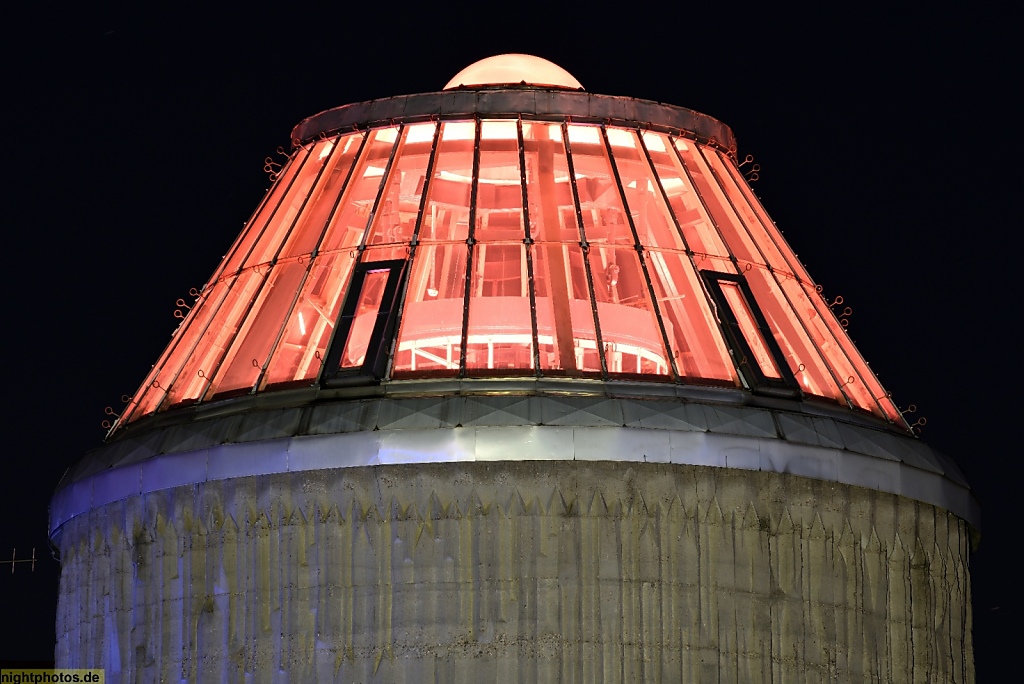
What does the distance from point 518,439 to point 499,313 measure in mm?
3054

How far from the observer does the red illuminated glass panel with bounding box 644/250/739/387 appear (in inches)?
1554

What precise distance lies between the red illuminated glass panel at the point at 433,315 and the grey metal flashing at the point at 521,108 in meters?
3.20

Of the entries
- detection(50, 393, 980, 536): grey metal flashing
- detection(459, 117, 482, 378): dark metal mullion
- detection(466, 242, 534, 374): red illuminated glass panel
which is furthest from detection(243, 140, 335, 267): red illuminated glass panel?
detection(50, 393, 980, 536): grey metal flashing

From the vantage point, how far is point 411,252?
40844mm

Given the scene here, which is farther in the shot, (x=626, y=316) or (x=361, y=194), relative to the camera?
(x=361, y=194)

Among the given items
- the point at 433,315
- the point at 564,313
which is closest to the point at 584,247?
the point at 564,313

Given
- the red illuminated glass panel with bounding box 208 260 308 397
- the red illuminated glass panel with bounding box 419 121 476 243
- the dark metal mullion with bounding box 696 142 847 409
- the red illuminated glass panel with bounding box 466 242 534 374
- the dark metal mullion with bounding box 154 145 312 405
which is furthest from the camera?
the dark metal mullion with bounding box 154 145 312 405

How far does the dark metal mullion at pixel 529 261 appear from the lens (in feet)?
128

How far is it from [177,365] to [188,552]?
413 cm

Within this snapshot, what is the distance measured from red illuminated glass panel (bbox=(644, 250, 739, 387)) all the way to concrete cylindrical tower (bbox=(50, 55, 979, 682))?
55 millimetres

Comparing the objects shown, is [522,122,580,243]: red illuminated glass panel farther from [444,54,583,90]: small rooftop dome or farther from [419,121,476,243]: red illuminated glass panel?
[444,54,583,90]: small rooftop dome

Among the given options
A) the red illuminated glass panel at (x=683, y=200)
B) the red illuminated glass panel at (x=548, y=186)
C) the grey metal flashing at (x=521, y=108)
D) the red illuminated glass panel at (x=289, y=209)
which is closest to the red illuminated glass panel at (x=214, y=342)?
the red illuminated glass panel at (x=289, y=209)

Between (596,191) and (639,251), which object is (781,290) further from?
(596,191)

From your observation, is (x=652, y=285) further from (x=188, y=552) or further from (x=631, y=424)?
(x=188, y=552)
